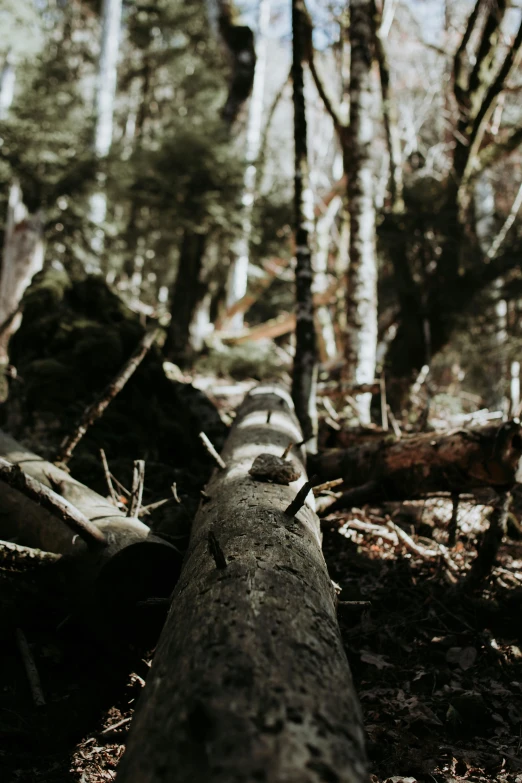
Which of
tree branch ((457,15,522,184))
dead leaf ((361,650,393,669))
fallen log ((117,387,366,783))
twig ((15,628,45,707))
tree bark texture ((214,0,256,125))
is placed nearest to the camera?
fallen log ((117,387,366,783))

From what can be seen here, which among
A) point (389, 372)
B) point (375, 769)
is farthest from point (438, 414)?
point (375, 769)

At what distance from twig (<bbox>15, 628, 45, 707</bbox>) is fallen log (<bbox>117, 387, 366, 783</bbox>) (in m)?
0.96

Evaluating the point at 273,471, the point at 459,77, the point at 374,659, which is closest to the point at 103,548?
the point at 273,471

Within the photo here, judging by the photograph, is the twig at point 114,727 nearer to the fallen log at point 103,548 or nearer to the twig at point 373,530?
the fallen log at point 103,548

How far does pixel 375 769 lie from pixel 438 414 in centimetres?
735

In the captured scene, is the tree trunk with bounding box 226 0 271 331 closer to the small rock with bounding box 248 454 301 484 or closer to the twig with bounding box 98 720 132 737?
the small rock with bounding box 248 454 301 484

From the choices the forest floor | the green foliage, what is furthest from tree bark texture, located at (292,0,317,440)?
the green foliage

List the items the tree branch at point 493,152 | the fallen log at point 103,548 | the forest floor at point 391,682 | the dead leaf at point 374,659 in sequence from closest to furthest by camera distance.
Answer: the forest floor at point 391,682, the fallen log at point 103,548, the dead leaf at point 374,659, the tree branch at point 493,152

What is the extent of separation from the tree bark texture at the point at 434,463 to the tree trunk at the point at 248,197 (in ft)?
26.1

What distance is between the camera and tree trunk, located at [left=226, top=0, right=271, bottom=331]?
11.6m

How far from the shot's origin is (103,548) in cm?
281

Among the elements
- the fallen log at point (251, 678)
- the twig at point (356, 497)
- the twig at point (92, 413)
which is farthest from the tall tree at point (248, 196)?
the fallen log at point (251, 678)

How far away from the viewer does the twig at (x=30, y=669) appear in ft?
8.42

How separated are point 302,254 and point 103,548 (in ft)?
17.5
